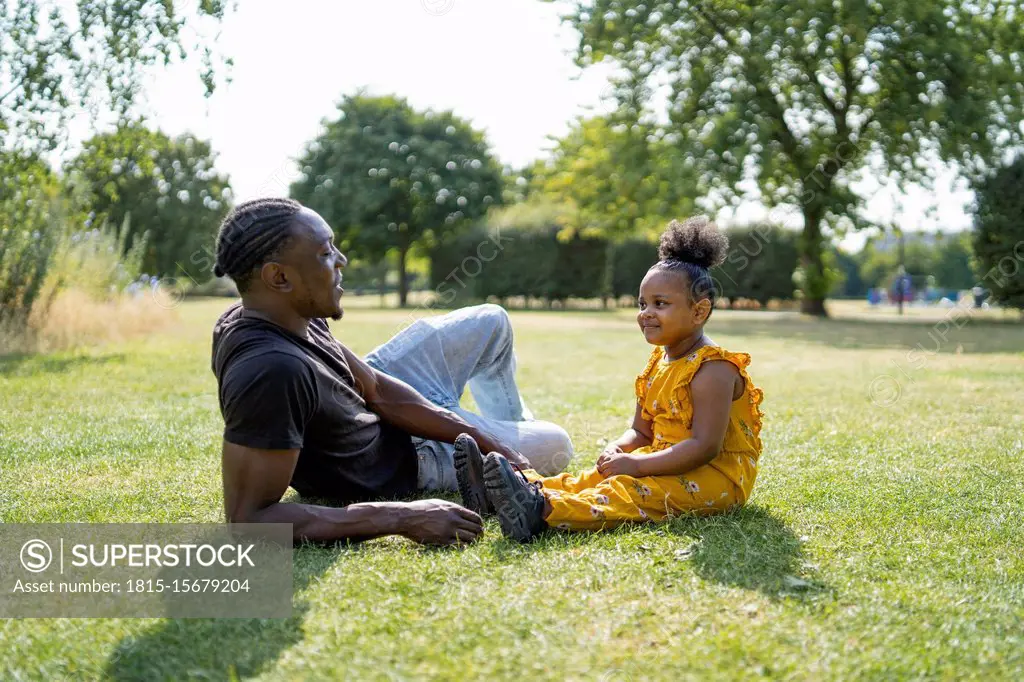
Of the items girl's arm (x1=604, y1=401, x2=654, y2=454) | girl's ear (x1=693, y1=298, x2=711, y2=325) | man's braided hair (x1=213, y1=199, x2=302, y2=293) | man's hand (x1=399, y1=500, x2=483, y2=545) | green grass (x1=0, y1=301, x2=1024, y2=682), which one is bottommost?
green grass (x1=0, y1=301, x2=1024, y2=682)

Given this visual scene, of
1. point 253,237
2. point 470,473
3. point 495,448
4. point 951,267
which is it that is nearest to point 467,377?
point 495,448

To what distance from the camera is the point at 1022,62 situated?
2111cm

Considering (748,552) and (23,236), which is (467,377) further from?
(23,236)

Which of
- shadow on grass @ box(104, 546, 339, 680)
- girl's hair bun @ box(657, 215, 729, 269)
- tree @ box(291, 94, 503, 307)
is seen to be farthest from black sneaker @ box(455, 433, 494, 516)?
tree @ box(291, 94, 503, 307)

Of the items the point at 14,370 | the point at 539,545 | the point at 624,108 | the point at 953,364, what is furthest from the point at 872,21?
the point at 539,545

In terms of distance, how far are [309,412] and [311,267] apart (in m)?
0.55

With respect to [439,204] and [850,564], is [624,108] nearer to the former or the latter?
[439,204]

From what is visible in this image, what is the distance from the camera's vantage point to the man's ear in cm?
319

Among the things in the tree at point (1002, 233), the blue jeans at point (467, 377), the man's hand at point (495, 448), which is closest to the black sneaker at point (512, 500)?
the man's hand at point (495, 448)

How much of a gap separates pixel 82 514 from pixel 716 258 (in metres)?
3.09

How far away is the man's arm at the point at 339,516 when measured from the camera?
119 inches

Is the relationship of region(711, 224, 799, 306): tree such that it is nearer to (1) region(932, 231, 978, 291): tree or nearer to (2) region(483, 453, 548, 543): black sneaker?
(2) region(483, 453, 548, 543): black sneaker

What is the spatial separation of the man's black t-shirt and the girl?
1.43 ft

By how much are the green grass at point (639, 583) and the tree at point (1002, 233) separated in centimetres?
1780
